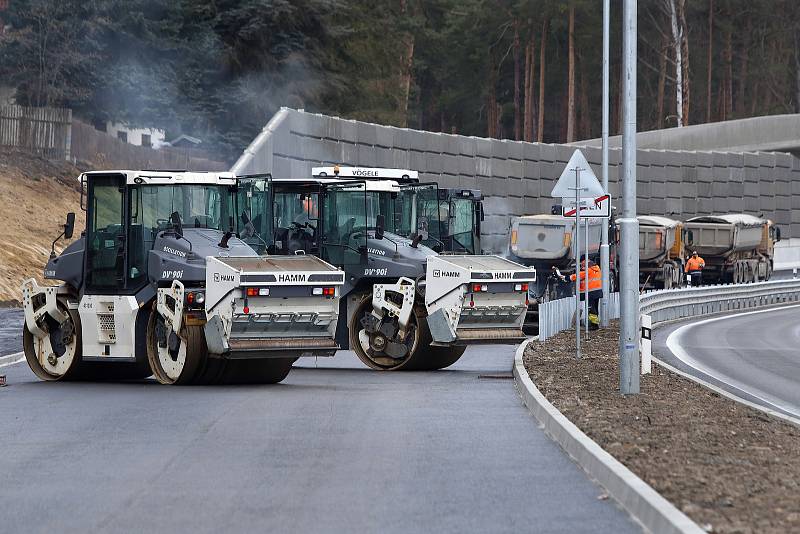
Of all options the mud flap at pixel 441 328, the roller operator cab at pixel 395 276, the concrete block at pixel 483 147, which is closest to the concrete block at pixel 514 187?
the concrete block at pixel 483 147

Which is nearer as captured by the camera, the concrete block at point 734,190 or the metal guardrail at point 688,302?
the metal guardrail at point 688,302

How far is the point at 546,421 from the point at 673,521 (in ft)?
21.4

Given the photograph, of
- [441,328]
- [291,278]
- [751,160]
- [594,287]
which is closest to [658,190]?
[751,160]

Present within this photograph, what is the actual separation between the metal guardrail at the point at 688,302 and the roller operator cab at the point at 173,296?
894 cm

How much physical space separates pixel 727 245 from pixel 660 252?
5.57 m

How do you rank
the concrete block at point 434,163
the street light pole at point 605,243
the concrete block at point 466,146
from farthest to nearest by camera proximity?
1. the concrete block at point 466,146
2. the concrete block at point 434,163
3. the street light pole at point 605,243

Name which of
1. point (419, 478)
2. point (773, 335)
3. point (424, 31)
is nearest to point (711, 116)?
point (424, 31)

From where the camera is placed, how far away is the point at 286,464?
12.2 m

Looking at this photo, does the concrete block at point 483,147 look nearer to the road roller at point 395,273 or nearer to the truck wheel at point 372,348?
the road roller at point 395,273

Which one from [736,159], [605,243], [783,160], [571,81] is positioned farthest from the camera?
[571,81]

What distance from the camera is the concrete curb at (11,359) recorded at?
24.2m

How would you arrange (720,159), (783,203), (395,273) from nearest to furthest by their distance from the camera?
(395,273) → (720,159) → (783,203)

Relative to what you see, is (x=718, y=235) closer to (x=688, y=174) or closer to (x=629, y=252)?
(x=688, y=174)

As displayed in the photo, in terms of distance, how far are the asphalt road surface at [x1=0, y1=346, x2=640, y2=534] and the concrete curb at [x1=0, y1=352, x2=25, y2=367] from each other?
4.81m
